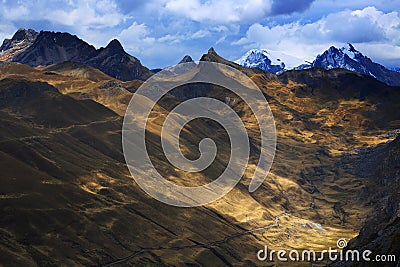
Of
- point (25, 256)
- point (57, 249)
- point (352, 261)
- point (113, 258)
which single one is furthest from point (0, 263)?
point (352, 261)

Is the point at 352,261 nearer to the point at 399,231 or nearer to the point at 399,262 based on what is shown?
the point at 399,231

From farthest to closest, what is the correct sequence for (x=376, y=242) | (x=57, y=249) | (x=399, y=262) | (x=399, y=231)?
(x=57, y=249)
(x=376, y=242)
(x=399, y=231)
(x=399, y=262)

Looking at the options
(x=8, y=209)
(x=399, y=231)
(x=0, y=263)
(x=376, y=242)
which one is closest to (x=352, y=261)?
(x=376, y=242)

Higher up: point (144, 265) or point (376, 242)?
point (376, 242)

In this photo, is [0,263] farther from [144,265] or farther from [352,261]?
[352,261]

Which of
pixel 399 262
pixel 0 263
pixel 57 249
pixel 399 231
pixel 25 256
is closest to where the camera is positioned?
pixel 399 262

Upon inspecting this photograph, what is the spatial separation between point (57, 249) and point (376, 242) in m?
135

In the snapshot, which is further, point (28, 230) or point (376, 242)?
point (28, 230)

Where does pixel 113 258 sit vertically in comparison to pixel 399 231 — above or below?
below

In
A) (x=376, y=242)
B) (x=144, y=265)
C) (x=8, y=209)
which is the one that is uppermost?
(x=376, y=242)

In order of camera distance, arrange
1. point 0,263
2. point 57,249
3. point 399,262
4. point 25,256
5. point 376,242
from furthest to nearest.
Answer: point 57,249 < point 25,256 < point 0,263 < point 376,242 < point 399,262

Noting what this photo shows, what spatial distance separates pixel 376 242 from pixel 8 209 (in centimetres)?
15497

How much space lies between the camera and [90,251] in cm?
19475

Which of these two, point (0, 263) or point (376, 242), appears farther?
Answer: point (0, 263)
